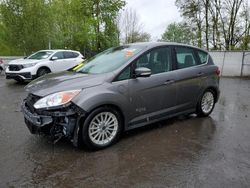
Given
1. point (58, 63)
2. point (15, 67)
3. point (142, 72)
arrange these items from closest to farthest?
1. point (142, 72)
2. point (15, 67)
3. point (58, 63)

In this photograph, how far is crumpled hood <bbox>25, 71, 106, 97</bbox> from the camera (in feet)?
13.1

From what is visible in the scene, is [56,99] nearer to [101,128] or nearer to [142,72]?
[101,128]

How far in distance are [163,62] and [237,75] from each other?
12.9m

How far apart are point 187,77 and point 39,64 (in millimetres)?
8083

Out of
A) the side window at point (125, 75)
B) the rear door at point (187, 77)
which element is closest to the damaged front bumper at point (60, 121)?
the side window at point (125, 75)

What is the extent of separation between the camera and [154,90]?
15.5 ft

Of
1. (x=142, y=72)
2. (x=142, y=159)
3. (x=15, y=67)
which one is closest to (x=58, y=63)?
(x=15, y=67)

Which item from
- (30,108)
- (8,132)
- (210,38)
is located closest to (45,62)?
(8,132)

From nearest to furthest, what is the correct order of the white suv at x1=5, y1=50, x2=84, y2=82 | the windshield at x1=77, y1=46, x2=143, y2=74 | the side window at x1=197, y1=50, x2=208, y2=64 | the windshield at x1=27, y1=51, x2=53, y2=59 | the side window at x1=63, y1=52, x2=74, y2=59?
the windshield at x1=77, y1=46, x2=143, y2=74, the side window at x1=197, y1=50, x2=208, y2=64, the white suv at x1=5, y1=50, x2=84, y2=82, the windshield at x1=27, y1=51, x2=53, y2=59, the side window at x1=63, y1=52, x2=74, y2=59

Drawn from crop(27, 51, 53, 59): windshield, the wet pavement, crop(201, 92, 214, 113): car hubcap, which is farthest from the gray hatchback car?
crop(27, 51, 53, 59): windshield

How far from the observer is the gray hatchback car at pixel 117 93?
153 inches

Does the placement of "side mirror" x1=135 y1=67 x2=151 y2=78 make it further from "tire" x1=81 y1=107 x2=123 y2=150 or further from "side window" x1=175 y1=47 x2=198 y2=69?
"side window" x1=175 y1=47 x2=198 y2=69

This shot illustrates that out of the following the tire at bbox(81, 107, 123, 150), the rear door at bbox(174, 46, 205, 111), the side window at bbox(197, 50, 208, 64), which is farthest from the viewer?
the side window at bbox(197, 50, 208, 64)

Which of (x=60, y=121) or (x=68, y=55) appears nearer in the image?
(x=60, y=121)
